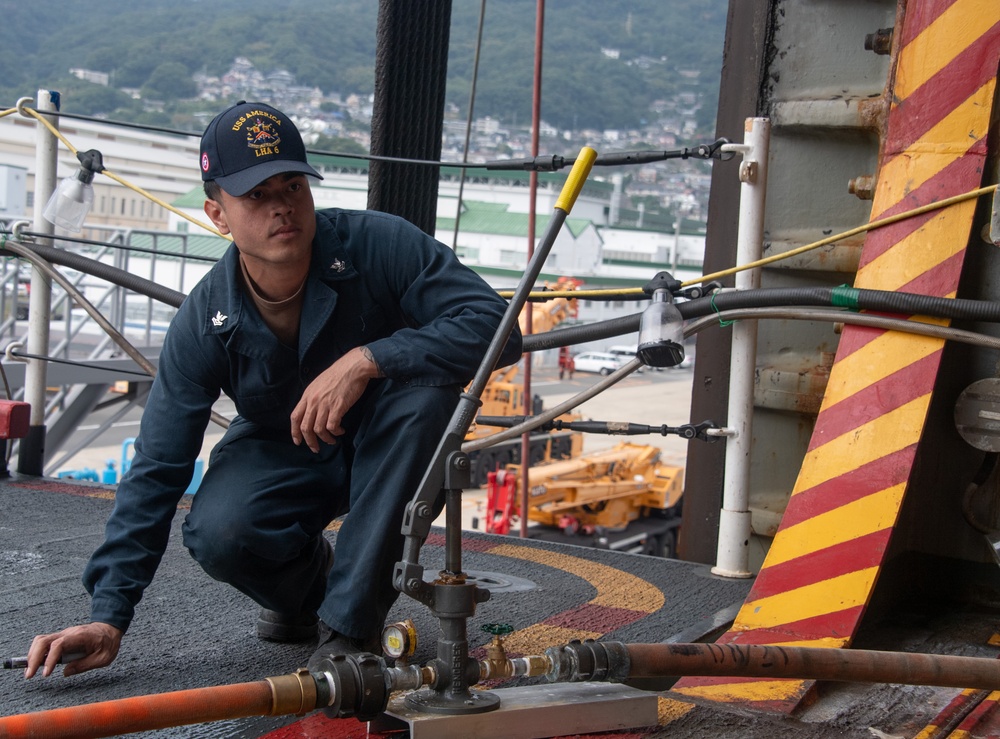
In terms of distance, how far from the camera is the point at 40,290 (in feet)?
12.8

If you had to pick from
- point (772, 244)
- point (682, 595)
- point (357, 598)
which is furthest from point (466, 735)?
point (772, 244)

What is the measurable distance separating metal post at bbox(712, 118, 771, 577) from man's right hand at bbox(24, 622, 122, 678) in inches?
70.8

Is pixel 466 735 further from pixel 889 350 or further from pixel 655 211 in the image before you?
pixel 655 211

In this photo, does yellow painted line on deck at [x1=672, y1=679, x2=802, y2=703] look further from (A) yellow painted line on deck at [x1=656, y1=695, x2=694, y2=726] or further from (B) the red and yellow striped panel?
(B) the red and yellow striped panel

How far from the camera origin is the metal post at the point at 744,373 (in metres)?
3.06

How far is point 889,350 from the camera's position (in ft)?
8.09

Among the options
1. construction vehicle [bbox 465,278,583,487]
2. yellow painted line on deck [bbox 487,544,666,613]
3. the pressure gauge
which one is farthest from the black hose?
construction vehicle [bbox 465,278,583,487]

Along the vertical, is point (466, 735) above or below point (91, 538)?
above

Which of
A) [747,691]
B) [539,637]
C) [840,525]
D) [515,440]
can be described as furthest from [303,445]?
[515,440]

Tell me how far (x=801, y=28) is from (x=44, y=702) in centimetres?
276

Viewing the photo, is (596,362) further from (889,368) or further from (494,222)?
(889,368)

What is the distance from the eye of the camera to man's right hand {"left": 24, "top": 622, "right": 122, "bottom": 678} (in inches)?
71.8

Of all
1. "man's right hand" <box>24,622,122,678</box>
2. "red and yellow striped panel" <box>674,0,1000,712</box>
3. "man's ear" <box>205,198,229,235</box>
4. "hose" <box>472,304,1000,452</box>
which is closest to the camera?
"man's right hand" <box>24,622,122,678</box>

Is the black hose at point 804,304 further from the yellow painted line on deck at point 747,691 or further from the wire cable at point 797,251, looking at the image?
the yellow painted line on deck at point 747,691
